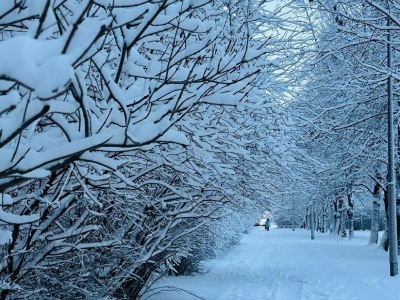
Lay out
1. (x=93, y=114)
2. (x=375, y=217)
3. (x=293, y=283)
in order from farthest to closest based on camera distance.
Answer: (x=375, y=217)
(x=293, y=283)
(x=93, y=114)

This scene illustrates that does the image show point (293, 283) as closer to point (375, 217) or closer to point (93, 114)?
point (93, 114)

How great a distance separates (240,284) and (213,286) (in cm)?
74

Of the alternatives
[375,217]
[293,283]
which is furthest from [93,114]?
[375,217]

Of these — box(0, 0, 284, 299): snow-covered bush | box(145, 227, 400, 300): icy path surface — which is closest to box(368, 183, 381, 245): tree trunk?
box(145, 227, 400, 300): icy path surface

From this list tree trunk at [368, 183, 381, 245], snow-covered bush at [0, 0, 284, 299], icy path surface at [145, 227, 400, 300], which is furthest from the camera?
tree trunk at [368, 183, 381, 245]

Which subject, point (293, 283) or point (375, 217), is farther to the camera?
point (375, 217)

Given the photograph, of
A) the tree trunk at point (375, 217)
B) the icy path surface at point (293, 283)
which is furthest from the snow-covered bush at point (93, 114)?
the tree trunk at point (375, 217)

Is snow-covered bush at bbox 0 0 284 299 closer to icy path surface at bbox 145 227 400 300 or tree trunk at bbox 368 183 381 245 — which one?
icy path surface at bbox 145 227 400 300

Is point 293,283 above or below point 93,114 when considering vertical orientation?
below

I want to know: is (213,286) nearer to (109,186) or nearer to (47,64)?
(109,186)

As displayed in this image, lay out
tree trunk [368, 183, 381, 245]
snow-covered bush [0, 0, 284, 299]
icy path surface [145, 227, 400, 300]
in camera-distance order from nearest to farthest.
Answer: snow-covered bush [0, 0, 284, 299] < icy path surface [145, 227, 400, 300] < tree trunk [368, 183, 381, 245]

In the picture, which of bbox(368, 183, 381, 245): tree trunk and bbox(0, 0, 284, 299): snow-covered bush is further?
bbox(368, 183, 381, 245): tree trunk

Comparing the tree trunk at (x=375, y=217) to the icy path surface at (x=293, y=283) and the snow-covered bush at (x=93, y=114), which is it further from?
the snow-covered bush at (x=93, y=114)

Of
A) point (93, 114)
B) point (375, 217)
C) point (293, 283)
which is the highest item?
point (375, 217)
